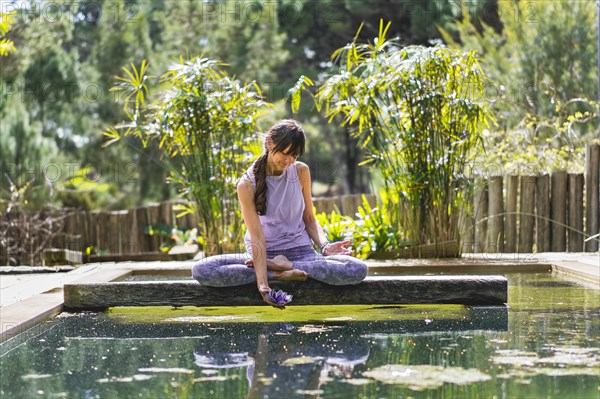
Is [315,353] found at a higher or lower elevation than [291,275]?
lower

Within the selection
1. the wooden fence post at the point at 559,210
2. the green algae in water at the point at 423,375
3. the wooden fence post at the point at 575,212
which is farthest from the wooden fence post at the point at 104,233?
the green algae in water at the point at 423,375

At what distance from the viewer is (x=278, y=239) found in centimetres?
460

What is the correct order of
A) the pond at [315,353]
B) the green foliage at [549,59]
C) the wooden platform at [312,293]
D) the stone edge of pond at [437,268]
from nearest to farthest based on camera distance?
the pond at [315,353]
the wooden platform at [312,293]
the stone edge of pond at [437,268]
the green foliage at [549,59]

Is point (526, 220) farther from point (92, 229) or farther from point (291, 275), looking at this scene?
point (92, 229)

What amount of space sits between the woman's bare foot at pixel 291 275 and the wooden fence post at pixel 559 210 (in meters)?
4.46

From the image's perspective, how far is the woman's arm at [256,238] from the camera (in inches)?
170

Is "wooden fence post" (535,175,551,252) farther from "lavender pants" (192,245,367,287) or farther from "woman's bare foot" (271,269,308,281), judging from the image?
"woman's bare foot" (271,269,308,281)

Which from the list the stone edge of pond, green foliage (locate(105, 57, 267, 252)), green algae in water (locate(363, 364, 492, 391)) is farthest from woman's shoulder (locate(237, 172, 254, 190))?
green foliage (locate(105, 57, 267, 252))

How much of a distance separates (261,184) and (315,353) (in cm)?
134

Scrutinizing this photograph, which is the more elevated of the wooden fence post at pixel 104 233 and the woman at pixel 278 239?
the woman at pixel 278 239

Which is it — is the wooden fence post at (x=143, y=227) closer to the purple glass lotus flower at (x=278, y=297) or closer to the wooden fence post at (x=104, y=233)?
the wooden fence post at (x=104, y=233)

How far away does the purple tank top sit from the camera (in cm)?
457

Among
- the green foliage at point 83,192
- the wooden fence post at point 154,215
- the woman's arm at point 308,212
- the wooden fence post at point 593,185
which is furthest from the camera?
the green foliage at point 83,192

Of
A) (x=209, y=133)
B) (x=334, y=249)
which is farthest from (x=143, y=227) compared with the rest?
(x=334, y=249)
